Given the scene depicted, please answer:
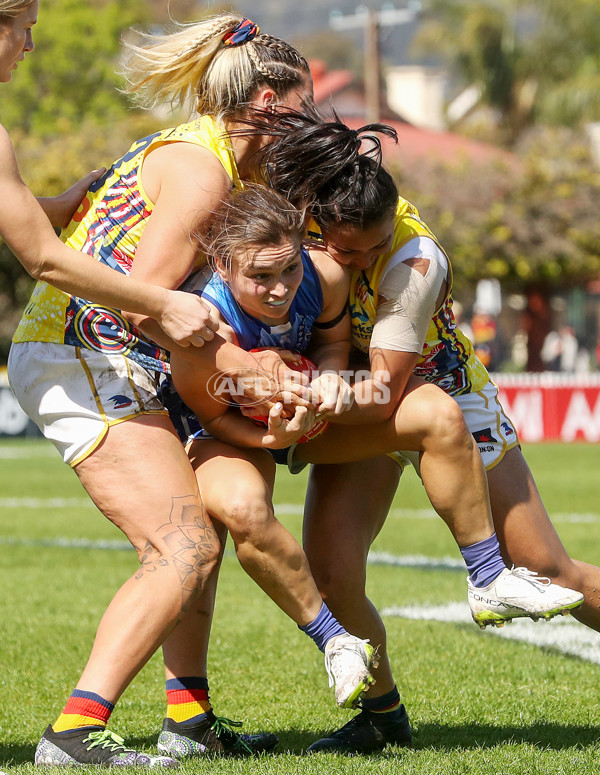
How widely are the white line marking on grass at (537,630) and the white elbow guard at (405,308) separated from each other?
2670 mm

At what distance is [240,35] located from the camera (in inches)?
163

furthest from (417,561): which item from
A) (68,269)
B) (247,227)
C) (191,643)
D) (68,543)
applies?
(68,269)

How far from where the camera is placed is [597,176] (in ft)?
101

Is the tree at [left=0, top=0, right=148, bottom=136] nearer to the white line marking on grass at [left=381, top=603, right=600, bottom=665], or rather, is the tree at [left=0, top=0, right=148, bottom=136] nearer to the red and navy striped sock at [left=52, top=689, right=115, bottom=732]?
the white line marking on grass at [left=381, top=603, right=600, bottom=665]

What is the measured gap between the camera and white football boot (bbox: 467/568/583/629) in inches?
154

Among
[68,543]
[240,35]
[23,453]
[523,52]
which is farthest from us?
[523,52]

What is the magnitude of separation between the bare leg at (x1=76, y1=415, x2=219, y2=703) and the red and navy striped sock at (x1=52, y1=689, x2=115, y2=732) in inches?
0.9

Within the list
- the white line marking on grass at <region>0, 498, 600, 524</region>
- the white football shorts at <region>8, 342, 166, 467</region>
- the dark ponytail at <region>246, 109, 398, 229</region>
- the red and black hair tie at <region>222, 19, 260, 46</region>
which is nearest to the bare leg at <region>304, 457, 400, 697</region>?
the white football shorts at <region>8, 342, 166, 467</region>

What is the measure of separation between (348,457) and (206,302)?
0.81 metres

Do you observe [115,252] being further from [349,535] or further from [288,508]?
[288,508]

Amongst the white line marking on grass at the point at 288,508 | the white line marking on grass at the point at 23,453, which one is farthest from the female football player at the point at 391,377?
the white line marking on grass at the point at 23,453

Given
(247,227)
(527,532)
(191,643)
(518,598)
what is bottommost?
(191,643)

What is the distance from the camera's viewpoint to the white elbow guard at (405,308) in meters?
3.93

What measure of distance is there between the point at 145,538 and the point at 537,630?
3.70m
